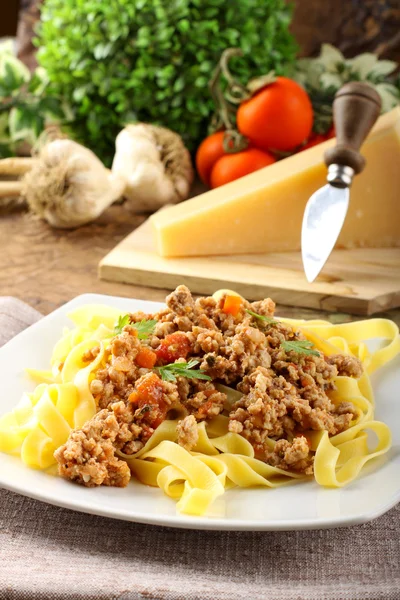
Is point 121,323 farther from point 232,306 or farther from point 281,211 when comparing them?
point 281,211

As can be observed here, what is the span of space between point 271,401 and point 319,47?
4.68 meters

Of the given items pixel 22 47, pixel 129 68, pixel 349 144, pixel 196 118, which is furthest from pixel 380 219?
pixel 22 47

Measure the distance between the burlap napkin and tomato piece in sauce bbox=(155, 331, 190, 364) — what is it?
0.54m

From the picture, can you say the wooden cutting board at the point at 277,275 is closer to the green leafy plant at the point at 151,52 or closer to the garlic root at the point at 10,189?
the garlic root at the point at 10,189

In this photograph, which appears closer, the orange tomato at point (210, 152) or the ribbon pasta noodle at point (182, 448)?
the ribbon pasta noodle at point (182, 448)

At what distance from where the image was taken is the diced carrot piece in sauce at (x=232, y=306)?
2836mm

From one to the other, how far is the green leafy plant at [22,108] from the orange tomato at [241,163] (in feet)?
4.11

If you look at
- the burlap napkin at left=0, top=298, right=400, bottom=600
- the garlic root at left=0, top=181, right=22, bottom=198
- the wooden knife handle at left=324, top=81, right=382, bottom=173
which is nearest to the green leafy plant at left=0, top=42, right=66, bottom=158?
the garlic root at left=0, top=181, right=22, bottom=198

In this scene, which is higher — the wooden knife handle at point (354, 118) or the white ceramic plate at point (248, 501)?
the wooden knife handle at point (354, 118)

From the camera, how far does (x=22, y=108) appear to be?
5492mm

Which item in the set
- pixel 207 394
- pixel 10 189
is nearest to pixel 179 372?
pixel 207 394

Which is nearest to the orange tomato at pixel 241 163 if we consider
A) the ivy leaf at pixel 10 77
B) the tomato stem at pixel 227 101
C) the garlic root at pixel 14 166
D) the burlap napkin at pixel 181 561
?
the tomato stem at pixel 227 101

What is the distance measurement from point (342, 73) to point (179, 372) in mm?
3910

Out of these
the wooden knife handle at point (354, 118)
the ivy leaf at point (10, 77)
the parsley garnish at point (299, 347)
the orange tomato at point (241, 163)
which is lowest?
the orange tomato at point (241, 163)
